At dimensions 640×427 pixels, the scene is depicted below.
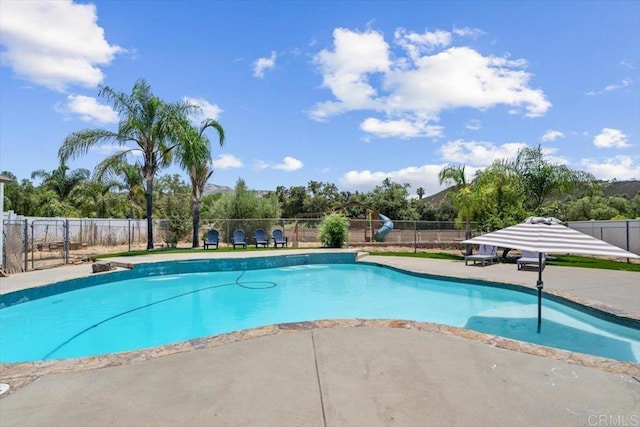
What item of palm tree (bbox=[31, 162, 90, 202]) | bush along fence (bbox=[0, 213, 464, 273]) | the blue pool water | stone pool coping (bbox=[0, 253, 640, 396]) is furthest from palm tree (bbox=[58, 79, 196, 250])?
palm tree (bbox=[31, 162, 90, 202])

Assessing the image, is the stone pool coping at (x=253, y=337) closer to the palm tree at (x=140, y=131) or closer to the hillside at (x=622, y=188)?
the palm tree at (x=140, y=131)

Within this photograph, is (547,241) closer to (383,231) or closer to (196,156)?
(196,156)

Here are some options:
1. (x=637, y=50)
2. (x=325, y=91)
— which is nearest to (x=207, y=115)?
(x=325, y=91)

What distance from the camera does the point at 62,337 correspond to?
5.94 m

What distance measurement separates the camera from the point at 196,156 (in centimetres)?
1633

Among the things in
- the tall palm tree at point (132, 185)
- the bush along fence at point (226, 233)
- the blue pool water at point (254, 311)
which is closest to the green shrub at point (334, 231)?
the bush along fence at point (226, 233)

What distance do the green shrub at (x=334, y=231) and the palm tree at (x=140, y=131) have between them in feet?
25.4

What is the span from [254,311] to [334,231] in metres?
9.72

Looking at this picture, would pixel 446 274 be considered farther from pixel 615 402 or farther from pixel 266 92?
pixel 266 92

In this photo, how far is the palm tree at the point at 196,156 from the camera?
16203mm

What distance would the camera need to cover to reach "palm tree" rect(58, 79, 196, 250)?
52.1ft

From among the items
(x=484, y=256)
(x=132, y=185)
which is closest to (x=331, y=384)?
(x=484, y=256)

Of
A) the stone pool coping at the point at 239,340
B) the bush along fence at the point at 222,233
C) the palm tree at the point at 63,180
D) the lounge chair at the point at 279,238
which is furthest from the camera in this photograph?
the palm tree at the point at 63,180

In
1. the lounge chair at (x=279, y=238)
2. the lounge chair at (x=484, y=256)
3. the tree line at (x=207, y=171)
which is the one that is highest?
the tree line at (x=207, y=171)
